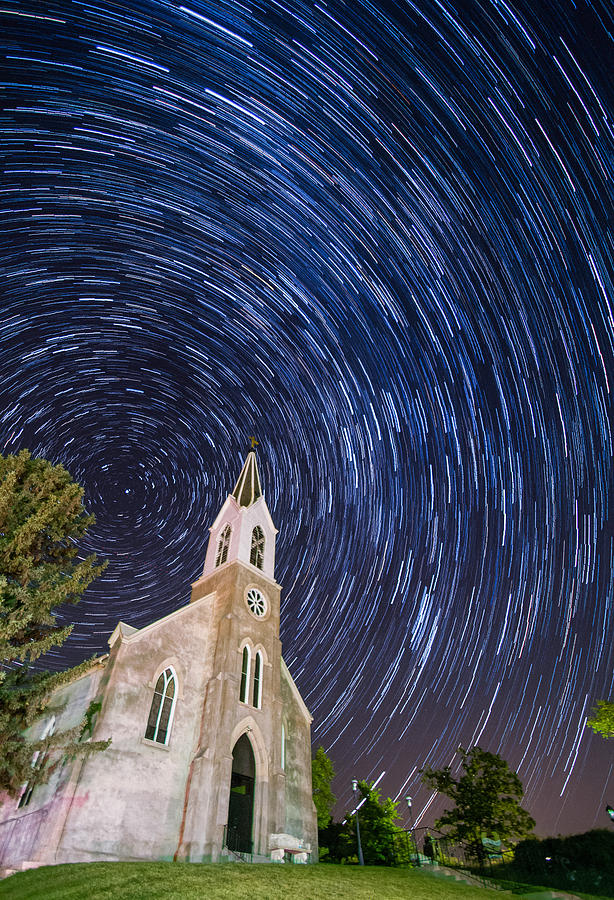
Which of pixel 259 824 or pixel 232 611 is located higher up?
pixel 232 611

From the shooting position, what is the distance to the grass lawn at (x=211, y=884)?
11016 mm

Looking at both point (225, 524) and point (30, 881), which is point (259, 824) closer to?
point (30, 881)

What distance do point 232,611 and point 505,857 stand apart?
2352 cm

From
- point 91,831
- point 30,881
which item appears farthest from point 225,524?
point 30,881

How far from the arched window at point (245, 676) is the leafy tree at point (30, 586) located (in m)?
7.54

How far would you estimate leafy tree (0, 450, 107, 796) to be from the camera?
14.5 m

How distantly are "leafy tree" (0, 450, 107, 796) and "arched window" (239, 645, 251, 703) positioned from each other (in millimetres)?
7539

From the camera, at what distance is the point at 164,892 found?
10875 millimetres

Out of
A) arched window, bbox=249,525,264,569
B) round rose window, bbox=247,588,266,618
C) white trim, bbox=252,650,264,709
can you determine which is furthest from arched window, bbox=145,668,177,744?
arched window, bbox=249,525,264,569

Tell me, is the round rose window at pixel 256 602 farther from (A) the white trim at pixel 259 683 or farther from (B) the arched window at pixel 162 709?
(B) the arched window at pixel 162 709

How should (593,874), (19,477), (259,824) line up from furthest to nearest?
1. (593,874)
2. (259,824)
3. (19,477)

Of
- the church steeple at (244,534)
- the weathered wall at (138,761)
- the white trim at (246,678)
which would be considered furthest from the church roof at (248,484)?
the weathered wall at (138,761)

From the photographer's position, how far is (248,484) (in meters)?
34.1

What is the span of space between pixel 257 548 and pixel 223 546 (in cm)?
202
